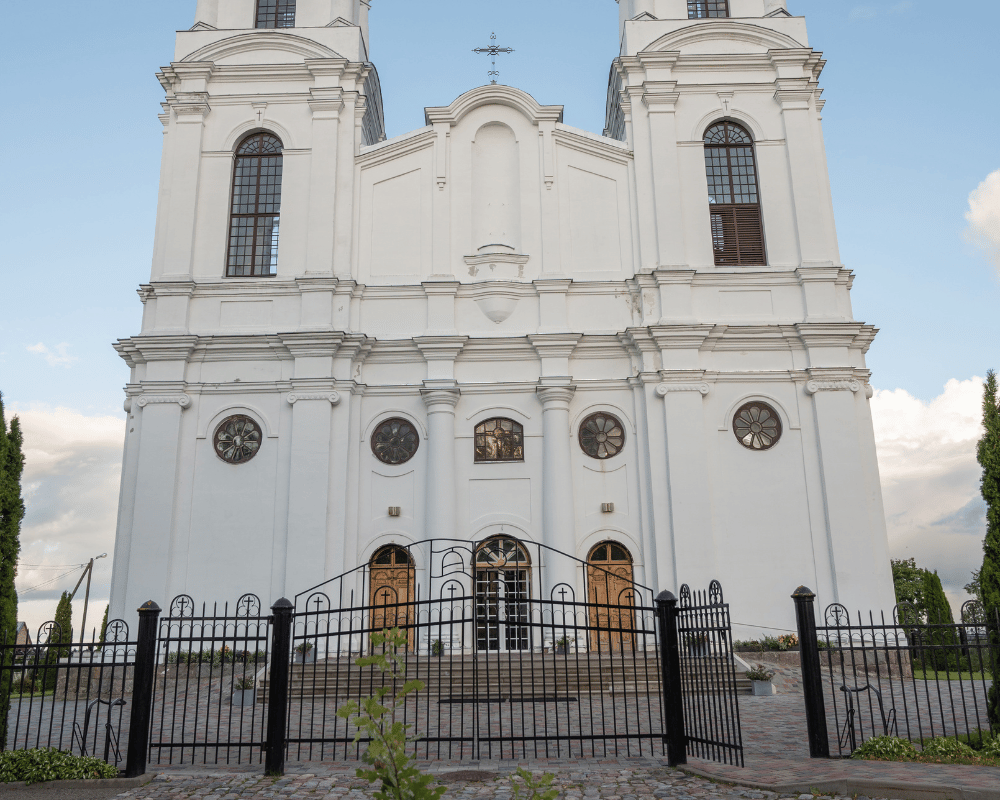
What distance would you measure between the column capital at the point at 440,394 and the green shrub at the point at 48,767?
1092cm

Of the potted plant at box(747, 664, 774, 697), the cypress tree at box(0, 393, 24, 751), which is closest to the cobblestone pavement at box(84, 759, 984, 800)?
the cypress tree at box(0, 393, 24, 751)

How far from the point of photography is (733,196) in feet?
66.4

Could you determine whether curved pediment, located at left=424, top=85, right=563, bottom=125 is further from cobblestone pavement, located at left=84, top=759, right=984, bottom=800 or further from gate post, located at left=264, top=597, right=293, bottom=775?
cobblestone pavement, located at left=84, top=759, right=984, bottom=800

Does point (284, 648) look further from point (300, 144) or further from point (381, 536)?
point (300, 144)

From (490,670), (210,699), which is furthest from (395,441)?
(210,699)

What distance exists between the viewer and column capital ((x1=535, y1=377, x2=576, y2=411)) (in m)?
18.5

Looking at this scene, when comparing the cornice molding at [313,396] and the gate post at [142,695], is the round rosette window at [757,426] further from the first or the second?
the gate post at [142,695]

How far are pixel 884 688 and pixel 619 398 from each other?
7.69 meters

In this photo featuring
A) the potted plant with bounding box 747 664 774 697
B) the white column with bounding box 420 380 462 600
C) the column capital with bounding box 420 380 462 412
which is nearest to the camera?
the potted plant with bounding box 747 664 774 697

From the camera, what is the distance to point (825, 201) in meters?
19.9

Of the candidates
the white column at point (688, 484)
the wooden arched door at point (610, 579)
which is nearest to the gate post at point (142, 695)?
the wooden arched door at point (610, 579)

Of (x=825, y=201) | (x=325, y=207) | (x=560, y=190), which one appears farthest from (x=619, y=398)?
(x=325, y=207)

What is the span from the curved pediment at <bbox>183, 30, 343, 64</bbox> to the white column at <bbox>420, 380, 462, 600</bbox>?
29.5 feet

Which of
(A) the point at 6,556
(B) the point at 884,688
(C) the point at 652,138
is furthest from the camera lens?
(C) the point at 652,138
